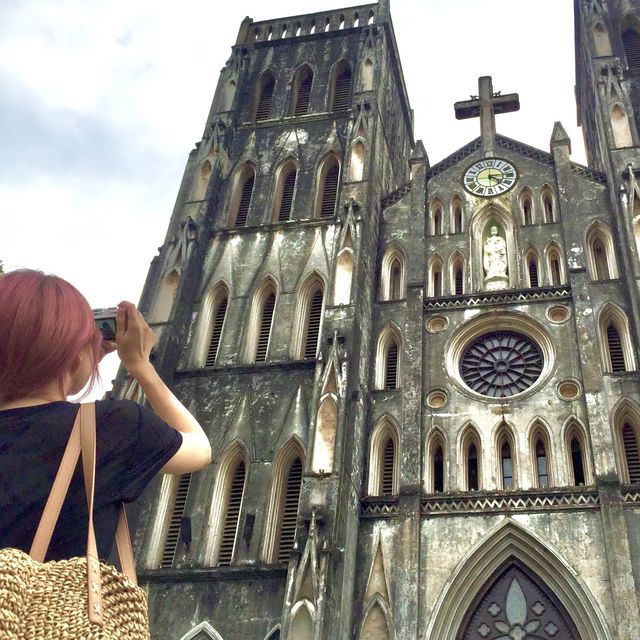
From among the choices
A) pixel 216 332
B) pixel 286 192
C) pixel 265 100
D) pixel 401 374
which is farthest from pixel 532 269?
pixel 265 100

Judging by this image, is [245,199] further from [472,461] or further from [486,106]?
[472,461]

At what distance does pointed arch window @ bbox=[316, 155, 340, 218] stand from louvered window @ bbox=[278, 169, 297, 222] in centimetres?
80

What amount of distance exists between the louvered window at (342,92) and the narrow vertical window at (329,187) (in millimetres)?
2454

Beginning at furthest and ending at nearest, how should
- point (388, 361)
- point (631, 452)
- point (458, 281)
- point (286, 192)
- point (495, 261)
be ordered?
point (286, 192), point (458, 281), point (495, 261), point (388, 361), point (631, 452)

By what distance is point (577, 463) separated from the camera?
16156 millimetres

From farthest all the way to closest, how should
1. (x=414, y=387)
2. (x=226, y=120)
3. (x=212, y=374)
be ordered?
(x=226, y=120)
(x=212, y=374)
(x=414, y=387)

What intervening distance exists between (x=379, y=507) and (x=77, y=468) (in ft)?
47.4

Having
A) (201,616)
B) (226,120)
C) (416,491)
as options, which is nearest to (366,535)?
(416,491)

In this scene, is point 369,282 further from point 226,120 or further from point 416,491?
point 226,120

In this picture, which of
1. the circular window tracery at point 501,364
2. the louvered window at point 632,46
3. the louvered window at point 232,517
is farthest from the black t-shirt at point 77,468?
the louvered window at point 632,46

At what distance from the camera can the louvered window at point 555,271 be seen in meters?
19.1

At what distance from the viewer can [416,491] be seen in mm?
15961

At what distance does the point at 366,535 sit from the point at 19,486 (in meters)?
14.2

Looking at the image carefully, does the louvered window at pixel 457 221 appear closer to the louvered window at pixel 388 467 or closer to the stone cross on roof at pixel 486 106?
the stone cross on roof at pixel 486 106
